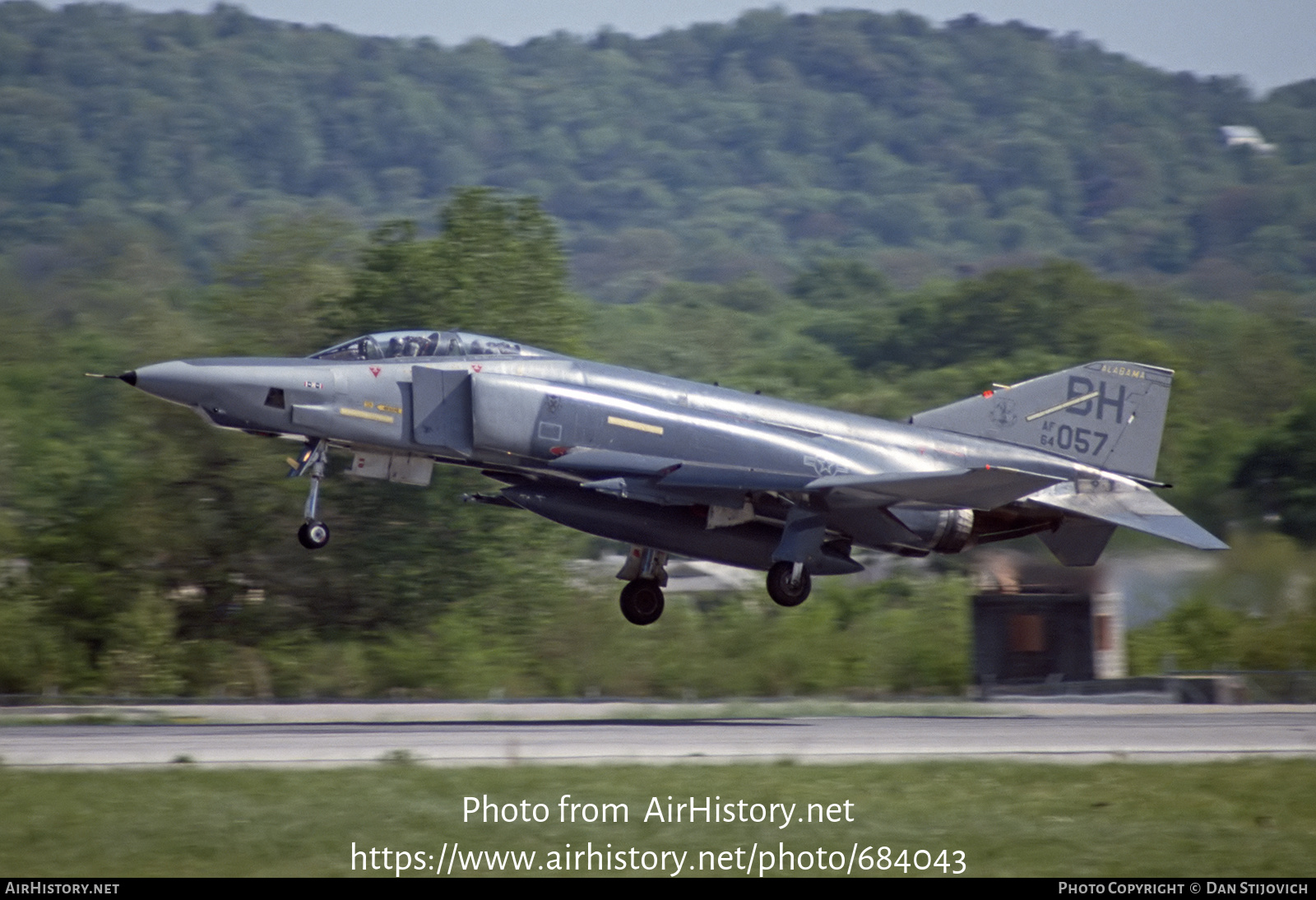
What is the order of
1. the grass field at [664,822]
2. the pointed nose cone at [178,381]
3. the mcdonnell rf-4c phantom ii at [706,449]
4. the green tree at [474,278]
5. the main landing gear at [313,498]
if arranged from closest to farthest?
the grass field at [664,822] < the pointed nose cone at [178,381] < the main landing gear at [313,498] < the mcdonnell rf-4c phantom ii at [706,449] < the green tree at [474,278]

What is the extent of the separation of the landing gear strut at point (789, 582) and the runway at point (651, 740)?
1674mm

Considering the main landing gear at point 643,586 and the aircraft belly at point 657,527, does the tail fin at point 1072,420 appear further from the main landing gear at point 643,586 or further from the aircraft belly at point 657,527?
the main landing gear at point 643,586

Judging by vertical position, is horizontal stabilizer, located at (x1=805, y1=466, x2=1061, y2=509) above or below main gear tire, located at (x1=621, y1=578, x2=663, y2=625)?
above

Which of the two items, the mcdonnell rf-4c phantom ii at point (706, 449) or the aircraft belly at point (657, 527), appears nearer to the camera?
the mcdonnell rf-4c phantom ii at point (706, 449)

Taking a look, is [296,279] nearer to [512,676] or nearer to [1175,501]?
[512,676]

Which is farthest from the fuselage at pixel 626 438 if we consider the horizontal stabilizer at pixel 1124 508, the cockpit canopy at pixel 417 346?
the horizontal stabilizer at pixel 1124 508

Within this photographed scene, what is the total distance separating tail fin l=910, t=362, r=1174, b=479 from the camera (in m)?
23.1

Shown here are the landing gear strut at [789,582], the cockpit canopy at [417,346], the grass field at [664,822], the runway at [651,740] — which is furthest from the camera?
the landing gear strut at [789,582]

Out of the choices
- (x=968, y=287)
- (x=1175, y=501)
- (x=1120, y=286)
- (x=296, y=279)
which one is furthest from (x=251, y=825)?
(x=1120, y=286)

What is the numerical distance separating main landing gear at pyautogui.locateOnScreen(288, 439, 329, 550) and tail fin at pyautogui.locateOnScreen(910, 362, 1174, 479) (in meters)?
9.08

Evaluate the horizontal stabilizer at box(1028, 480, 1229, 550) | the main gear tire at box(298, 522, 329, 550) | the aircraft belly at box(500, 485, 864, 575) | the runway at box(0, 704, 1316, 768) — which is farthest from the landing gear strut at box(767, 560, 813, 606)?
the main gear tire at box(298, 522, 329, 550)

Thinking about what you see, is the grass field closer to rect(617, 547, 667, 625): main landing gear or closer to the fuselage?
the fuselage

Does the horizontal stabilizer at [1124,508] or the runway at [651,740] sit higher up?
the horizontal stabilizer at [1124,508]

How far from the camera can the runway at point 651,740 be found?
1534 cm
